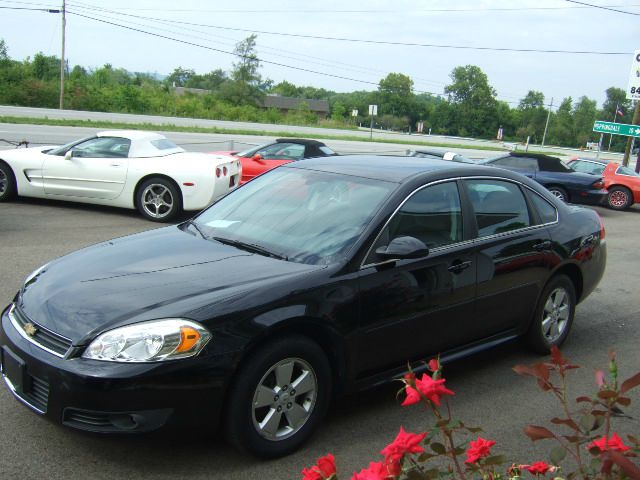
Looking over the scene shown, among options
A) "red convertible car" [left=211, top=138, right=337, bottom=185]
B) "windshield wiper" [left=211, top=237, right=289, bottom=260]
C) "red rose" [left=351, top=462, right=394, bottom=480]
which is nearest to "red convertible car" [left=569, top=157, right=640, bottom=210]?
"red convertible car" [left=211, top=138, right=337, bottom=185]

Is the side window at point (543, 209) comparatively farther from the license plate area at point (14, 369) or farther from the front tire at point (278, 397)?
the license plate area at point (14, 369)

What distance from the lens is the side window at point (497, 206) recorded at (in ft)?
15.6

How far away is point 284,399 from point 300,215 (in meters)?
1.33

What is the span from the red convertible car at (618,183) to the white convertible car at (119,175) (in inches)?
501

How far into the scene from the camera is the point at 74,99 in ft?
180

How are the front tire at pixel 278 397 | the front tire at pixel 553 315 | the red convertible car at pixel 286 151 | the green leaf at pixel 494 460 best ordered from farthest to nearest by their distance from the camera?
the red convertible car at pixel 286 151 → the front tire at pixel 553 315 → the front tire at pixel 278 397 → the green leaf at pixel 494 460

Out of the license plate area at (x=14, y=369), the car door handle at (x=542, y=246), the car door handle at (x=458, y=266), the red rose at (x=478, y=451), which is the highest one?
the car door handle at (x=542, y=246)

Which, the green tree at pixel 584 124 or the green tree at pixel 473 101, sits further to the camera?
the green tree at pixel 584 124

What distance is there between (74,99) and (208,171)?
49021mm

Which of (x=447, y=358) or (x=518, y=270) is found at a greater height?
(x=518, y=270)

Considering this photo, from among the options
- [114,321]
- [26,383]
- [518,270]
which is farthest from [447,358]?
[26,383]

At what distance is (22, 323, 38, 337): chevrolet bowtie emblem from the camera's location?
3388 millimetres

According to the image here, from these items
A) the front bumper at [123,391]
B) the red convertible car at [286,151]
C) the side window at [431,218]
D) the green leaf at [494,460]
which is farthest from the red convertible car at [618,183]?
the green leaf at [494,460]

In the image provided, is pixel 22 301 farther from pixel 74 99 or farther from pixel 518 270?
pixel 74 99
